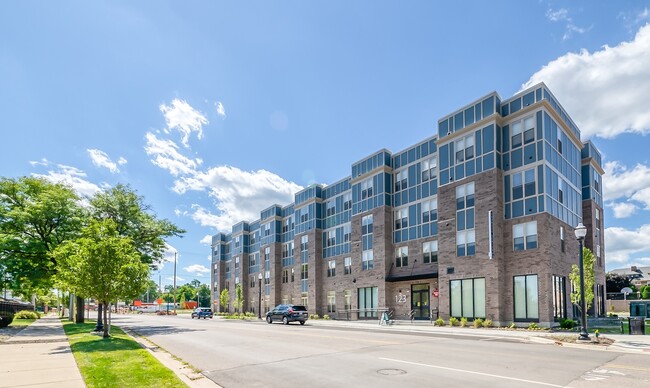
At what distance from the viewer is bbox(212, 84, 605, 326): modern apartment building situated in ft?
93.5

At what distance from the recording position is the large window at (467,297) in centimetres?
2991

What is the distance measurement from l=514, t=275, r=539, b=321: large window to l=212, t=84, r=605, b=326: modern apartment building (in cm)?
7

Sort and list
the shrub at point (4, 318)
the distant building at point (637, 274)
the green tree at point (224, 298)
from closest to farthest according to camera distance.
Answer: the shrub at point (4, 318) → the green tree at point (224, 298) → the distant building at point (637, 274)

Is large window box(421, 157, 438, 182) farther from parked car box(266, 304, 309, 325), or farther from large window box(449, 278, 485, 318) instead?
parked car box(266, 304, 309, 325)

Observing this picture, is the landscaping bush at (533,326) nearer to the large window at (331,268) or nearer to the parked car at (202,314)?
the large window at (331,268)

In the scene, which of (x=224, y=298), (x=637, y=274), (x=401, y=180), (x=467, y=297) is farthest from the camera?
(x=637, y=274)

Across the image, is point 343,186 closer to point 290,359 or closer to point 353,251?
point 353,251

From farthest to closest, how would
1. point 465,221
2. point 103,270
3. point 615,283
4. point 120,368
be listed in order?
point 615,283 < point 465,221 < point 103,270 < point 120,368

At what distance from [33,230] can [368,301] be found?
1130 inches

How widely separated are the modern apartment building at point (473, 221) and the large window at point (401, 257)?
0.31 ft

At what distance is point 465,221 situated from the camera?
1244 inches

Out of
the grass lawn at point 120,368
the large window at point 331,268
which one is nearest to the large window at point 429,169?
the large window at point 331,268

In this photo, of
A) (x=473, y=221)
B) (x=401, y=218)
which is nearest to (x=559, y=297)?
(x=473, y=221)

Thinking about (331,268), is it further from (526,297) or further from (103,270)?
(103,270)
